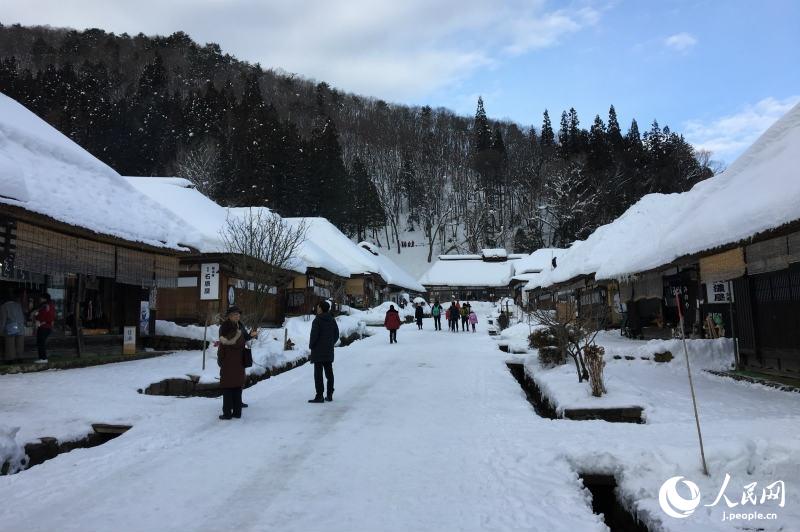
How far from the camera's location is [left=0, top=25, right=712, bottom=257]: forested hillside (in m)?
49.0

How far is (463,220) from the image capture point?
77.4 m

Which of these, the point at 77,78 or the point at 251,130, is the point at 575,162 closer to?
the point at 251,130

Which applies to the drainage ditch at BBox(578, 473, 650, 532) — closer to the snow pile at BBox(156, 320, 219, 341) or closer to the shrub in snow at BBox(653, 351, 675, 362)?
the shrub in snow at BBox(653, 351, 675, 362)

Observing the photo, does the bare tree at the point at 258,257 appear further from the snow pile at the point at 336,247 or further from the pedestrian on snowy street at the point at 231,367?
the snow pile at the point at 336,247

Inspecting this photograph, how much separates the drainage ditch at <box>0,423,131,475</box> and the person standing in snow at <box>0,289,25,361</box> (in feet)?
17.1

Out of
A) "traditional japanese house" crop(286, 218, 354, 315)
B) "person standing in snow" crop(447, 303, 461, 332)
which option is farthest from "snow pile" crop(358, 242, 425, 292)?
"person standing in snow" crop(447, 303, 461, 332)

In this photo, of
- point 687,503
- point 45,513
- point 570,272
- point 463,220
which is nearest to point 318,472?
point 45,513

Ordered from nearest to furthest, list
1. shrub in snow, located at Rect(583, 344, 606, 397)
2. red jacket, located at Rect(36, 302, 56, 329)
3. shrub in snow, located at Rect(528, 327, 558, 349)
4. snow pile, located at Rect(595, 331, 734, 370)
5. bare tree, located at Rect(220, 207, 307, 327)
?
shrub in snow, located at Rect(583, 344, 606, 397) < red jacket, located at Rect(36, 302, 56, 329) < snow pile, located at Rect(595, 331, 734, 370) < shrub in snow, located at Rect(528, 327, 558, 349) < bare tree, located at Rect(220, 207, 307, 327)

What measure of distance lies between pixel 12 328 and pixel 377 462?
8991 millimetres

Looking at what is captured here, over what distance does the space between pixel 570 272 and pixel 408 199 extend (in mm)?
60316

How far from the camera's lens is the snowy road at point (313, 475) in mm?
3928

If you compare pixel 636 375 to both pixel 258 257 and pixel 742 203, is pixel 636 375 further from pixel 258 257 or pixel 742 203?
pixel 258 257
